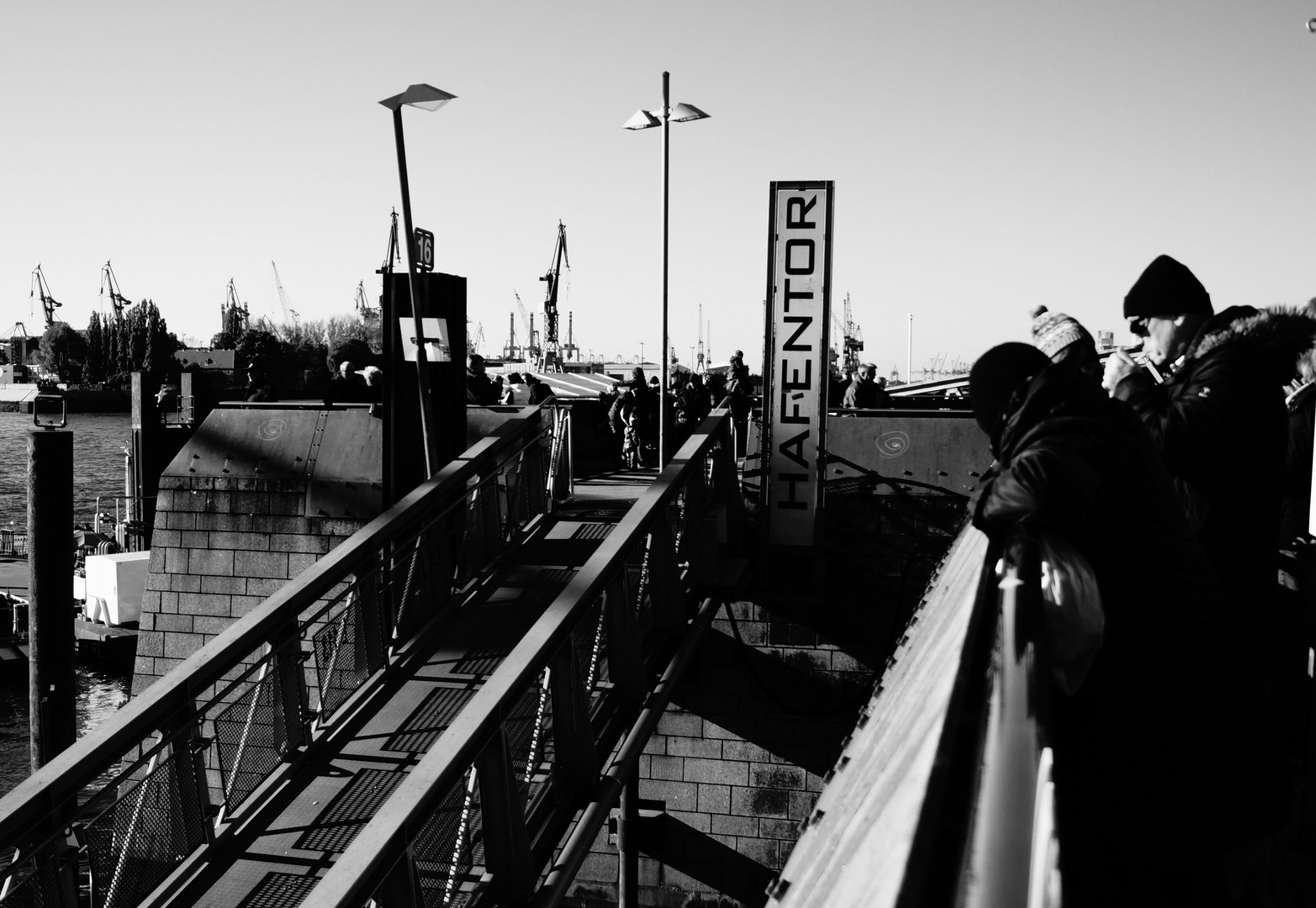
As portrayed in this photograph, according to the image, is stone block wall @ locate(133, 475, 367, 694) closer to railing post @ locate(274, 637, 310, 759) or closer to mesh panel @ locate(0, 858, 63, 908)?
railing post @ locate(274, 637, 310, 759)

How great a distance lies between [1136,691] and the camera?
254 cm

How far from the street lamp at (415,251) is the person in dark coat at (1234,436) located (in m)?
5.77

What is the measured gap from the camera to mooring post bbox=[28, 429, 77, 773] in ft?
32.2

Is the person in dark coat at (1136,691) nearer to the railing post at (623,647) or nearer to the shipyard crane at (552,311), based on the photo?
the railing post at (623,647)

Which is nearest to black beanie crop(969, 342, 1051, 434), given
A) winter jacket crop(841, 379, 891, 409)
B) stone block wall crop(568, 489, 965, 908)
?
stone block wall crop(568, 489, 965, 908)

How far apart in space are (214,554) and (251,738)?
5.74m

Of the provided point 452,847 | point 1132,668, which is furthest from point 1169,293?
point 452,847

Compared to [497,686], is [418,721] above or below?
below

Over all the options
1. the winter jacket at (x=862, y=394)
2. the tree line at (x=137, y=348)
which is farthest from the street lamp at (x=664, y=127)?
the tree line at (x=137, y=348)

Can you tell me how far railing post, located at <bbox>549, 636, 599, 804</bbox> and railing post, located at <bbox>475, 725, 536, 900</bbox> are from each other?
0.69m

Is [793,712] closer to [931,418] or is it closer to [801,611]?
[801,611]

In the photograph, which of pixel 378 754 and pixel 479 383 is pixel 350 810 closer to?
pixel 378 754

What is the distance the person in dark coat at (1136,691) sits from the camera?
2.48m

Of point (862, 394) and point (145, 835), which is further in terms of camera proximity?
point (862, 394)
